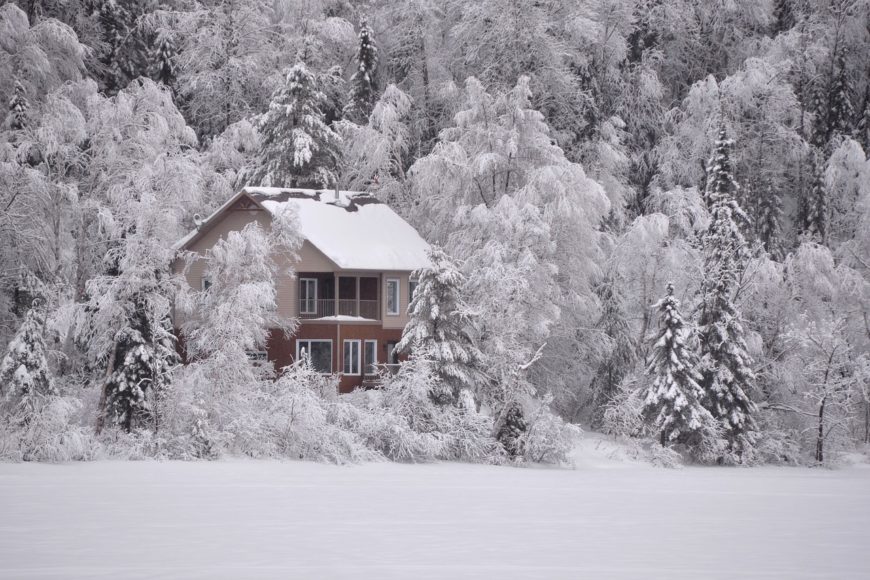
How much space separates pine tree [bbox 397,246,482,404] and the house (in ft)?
21.0

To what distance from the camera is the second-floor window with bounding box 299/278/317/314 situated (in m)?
46.9

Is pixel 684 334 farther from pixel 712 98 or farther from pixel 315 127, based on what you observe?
pixel 315 127

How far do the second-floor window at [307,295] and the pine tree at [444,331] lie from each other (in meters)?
8.74

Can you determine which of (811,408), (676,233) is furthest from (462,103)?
(811,408)

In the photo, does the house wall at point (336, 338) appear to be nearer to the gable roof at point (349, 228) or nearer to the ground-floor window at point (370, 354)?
the ground-floor window at point (370, 354)

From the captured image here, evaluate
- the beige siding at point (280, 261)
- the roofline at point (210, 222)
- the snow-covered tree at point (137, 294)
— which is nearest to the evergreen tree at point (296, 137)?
the beige siding at point (280, 261)

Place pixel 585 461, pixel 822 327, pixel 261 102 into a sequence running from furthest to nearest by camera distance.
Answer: pixel 261 102 < pixel 822 327 < pixel 585 461

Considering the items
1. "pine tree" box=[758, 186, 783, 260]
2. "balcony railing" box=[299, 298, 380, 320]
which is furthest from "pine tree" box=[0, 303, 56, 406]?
"pine tree" box=[758, 186, 783, 260]

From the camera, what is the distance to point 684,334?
42844mm

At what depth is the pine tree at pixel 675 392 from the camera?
1665 inches

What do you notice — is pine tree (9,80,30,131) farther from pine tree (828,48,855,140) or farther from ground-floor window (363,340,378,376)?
pine tree (828,48,855,140)

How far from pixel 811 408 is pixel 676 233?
34.7 ft

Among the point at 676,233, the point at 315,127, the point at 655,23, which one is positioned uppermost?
the point at 655,23

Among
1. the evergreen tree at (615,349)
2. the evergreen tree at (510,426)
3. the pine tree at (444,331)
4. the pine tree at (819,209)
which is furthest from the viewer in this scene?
the pine tree at (819,209)
